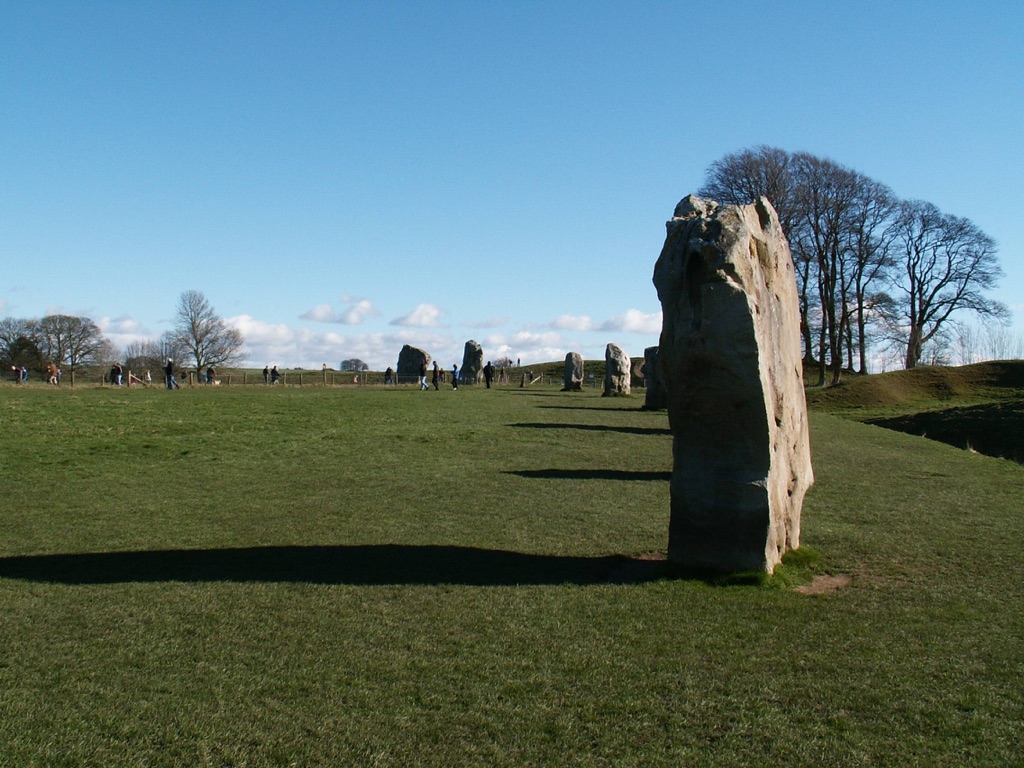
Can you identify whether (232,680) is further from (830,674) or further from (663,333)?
(663,333)

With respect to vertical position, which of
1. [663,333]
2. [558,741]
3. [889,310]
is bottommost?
[558,741]

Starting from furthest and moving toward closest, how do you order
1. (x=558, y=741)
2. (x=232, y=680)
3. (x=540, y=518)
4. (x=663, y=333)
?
(x=540, y=518) < (x=663, y=333) < (x=232, y=680) < (x=558, y=741)

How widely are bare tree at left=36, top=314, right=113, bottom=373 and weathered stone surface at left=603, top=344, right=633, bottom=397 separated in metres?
44.2

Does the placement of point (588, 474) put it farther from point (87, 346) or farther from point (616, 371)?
point (87, 346)

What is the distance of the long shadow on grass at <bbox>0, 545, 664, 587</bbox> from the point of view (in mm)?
7469

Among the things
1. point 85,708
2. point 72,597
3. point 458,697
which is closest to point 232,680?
point 85,708

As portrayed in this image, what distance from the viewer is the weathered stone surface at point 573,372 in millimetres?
54062

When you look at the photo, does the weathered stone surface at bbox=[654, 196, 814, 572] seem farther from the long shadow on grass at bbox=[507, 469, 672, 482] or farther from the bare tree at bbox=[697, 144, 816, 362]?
the bare tree at bbox=[697, 144, 816, 362]

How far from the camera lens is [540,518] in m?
10.5

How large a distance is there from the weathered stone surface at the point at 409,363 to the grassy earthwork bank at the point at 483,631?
172 feet

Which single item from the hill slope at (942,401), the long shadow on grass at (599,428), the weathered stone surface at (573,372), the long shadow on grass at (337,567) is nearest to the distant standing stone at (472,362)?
the weathered stone surface at (573,372)

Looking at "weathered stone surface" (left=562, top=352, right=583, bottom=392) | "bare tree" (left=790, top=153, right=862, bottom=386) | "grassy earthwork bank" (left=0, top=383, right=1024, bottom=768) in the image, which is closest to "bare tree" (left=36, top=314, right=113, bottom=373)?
"weathered stone surface" (left=562, top=352, right=583, bottom=392)

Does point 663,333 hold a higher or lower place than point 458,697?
higher

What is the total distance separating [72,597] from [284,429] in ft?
48.3
